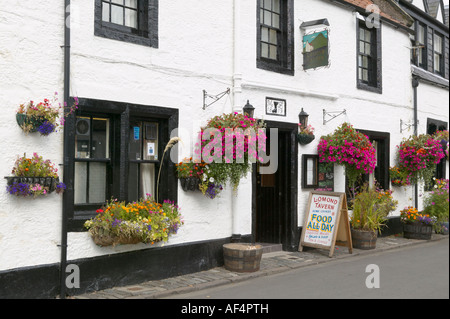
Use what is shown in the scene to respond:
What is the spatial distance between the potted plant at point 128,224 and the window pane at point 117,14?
2850 millimetres

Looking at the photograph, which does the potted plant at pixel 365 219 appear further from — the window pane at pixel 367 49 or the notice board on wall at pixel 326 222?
the window pane at pixel 367 49

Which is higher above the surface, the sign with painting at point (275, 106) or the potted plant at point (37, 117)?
the sign with painting at point (275, 106)

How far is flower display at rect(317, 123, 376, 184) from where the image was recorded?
33.8 feet

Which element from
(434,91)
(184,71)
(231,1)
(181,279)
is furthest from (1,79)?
(434,91)

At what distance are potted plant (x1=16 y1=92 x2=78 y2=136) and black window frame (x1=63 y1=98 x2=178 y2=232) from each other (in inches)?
14.3

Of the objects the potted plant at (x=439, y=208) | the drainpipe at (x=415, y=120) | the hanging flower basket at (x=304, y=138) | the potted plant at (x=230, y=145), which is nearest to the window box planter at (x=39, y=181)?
the potted plant at (x=230, y=145)

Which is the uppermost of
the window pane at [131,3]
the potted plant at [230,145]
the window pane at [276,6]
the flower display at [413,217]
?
the window pane at [276,6]

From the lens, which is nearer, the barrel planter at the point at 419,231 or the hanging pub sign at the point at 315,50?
the hanging pub sign at the point at 315,50

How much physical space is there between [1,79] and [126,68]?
1900 mm

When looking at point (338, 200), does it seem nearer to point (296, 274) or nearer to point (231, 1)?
point (296, 274)

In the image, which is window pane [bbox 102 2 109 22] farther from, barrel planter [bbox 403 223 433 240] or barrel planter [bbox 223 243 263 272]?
barrel planter [bbox 403 223 433 240]

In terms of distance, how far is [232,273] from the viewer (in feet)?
26.6

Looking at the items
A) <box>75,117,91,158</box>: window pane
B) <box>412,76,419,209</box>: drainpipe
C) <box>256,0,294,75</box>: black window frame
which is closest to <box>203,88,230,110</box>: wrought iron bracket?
<box>256,0,294,75</box>: black window frame

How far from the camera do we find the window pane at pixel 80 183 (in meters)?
6.98
